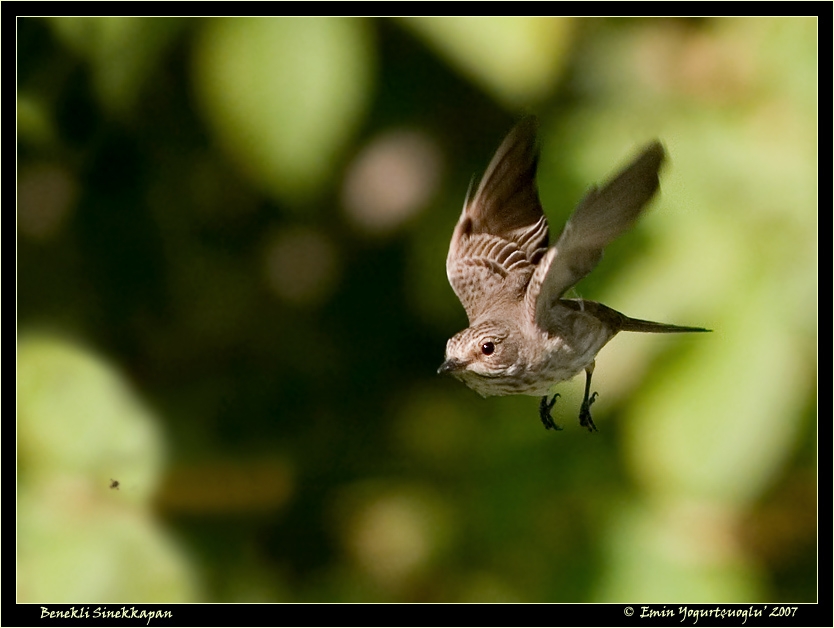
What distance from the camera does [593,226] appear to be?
0.97 meters

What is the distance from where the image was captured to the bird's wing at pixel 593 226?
0.87 metres

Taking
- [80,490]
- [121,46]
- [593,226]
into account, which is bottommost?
[80,490]

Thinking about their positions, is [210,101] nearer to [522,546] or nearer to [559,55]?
[559,55]

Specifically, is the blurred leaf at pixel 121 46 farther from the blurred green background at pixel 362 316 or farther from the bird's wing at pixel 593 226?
the bird's wing at pixel 593 226

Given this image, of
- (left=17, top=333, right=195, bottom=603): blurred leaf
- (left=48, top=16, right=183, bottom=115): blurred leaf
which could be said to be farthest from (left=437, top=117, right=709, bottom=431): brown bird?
(left=17, top=333, right=195, bottom=603): blurred leaf

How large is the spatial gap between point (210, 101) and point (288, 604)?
109 centimetres

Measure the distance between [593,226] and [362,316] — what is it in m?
1.26

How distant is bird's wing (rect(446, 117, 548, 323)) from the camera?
130 centimetres

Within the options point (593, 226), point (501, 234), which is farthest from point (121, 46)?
point (593, 226)

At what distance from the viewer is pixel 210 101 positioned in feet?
3.86

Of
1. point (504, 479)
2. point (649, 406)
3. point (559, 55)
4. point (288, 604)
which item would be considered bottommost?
point (288, 604)

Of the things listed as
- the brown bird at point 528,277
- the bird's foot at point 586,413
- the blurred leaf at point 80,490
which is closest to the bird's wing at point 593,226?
the brown bird at point 528,277

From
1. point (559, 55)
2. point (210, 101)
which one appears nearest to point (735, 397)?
point (559, 55)

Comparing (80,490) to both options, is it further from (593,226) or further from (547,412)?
(593,226)
